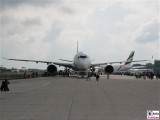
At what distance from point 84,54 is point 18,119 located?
5465cm

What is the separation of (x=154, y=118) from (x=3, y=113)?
20.0 feet

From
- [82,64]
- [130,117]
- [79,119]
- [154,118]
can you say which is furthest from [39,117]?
[82,64]

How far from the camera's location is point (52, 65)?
67812 mm

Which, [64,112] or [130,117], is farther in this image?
[64,112]

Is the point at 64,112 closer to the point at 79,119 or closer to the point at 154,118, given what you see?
the point at 79,119

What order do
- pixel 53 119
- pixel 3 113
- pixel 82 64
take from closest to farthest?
pixel 53 119 < pixel 3 113 < pixel 82 64

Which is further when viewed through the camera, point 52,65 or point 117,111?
point 52,65

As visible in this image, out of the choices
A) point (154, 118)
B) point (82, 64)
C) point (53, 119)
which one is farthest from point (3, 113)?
point (82, 64)

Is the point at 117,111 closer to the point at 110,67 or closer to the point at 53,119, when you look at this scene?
the point at 53,119

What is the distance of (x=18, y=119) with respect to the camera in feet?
41.9

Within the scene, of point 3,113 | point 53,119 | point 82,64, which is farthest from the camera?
point 82,64

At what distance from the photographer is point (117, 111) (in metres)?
15.1

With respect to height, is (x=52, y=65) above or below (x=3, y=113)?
above

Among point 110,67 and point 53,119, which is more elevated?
point 110,67
